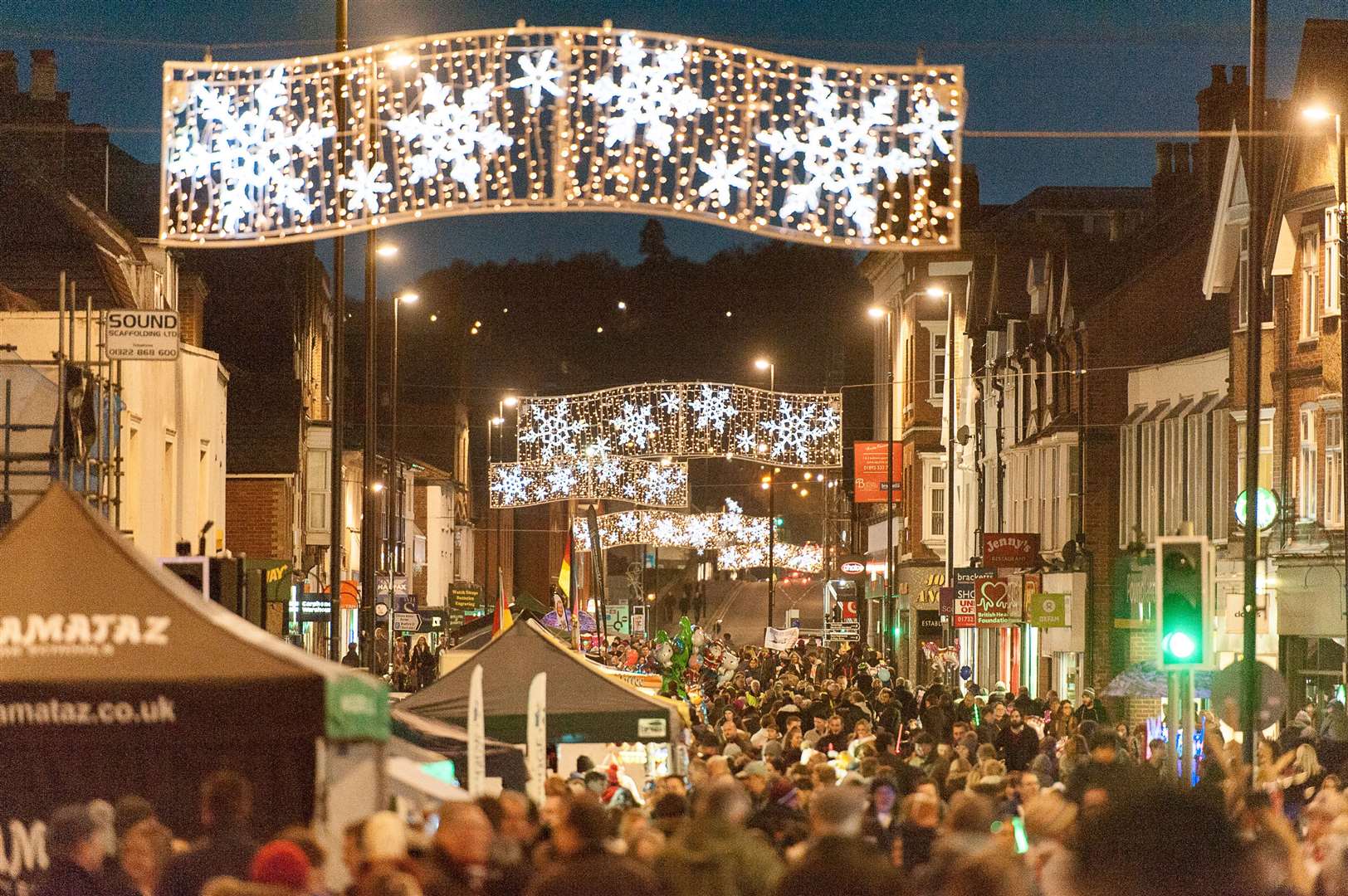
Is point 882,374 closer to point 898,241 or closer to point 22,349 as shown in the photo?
point 22,349

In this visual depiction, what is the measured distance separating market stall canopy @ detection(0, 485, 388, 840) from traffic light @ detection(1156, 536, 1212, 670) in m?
8.63

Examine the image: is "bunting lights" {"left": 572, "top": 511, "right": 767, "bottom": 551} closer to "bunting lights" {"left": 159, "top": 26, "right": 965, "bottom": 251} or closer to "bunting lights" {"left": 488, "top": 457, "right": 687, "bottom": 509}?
"bunting lights" {"left": 488, "top": 457, "right": 687, "bottom": 509}

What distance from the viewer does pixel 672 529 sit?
2744 inches

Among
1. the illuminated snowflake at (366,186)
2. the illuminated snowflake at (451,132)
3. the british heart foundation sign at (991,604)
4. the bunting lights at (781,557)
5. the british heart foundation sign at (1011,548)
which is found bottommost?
the bunting lights at (781,557)

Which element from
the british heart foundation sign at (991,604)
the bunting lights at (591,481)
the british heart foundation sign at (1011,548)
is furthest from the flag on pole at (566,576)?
the british heart foundation sign at (1011,548)

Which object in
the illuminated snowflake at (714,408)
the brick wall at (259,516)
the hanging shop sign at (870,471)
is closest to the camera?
the illuminated snowflake at (714,408)

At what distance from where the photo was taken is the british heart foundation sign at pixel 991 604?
1634 inches

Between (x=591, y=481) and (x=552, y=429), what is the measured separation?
4136mm

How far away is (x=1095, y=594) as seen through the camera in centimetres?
4297

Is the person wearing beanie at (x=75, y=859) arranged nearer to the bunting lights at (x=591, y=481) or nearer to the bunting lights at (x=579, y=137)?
the bunting lights at (x=579, y=137)

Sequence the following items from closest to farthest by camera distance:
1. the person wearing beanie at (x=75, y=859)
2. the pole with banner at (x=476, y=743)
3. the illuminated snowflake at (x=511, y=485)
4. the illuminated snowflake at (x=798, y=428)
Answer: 1. the person wearing beanie at (x=75, y=859)
2. the pole with banner at (x=476, y=743)
3. the illuminated snowflake at (x=798, y=428)
4. the illuminated snowflake at (x=511, y=485)

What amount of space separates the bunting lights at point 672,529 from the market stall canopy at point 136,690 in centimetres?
5674

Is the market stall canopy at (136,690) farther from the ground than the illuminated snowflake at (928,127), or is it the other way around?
the illuminated snowflake at (928,127)

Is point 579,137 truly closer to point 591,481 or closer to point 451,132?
point 451,132
